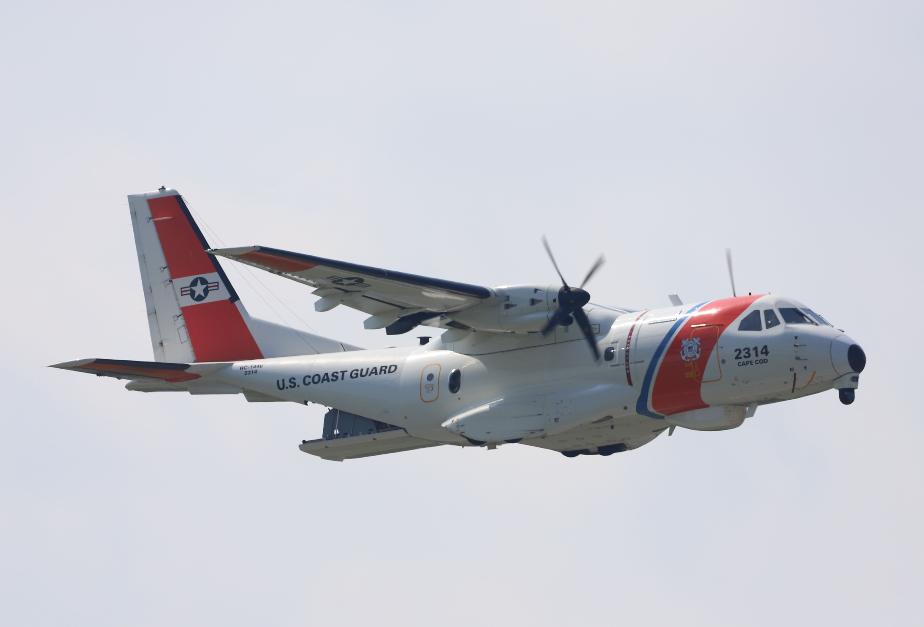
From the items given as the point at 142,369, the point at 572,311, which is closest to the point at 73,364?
the point at 142,369

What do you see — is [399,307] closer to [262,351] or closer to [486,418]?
[486,418]

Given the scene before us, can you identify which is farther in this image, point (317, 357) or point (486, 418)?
point (317, 357)

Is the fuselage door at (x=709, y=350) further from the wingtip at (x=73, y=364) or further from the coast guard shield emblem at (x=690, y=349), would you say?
the wingtip at (x=73, y=364)

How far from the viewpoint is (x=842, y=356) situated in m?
23.6

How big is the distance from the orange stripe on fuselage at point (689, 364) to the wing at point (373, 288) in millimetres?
3085

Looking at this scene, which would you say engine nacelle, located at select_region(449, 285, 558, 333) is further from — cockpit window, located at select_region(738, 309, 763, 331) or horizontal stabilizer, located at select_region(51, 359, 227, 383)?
horizontal stabilizer, located at select_region(51, 359, 227, 383)

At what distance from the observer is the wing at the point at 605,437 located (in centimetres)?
2544

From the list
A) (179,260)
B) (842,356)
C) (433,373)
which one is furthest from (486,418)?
(179,260)

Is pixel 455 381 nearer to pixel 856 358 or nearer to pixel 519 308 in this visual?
pixel 519 308

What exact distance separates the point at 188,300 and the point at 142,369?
2784mm

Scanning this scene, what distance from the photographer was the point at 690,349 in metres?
24.4

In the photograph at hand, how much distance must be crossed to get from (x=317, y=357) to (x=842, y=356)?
9.81 meters

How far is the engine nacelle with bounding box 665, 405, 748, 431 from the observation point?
24422 mm

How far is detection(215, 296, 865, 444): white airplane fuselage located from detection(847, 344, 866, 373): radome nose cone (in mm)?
31
